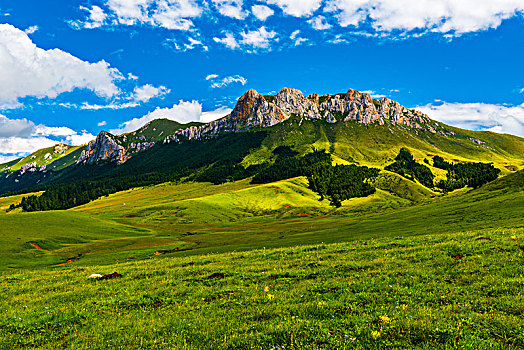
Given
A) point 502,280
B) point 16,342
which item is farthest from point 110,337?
point 502,280

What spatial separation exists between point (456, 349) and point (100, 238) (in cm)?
10892

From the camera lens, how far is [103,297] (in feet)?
57.3

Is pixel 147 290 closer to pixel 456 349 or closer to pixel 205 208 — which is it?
pixel 456 349

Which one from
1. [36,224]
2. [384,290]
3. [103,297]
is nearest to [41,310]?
[103,297]

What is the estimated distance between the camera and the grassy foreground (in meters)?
9.48

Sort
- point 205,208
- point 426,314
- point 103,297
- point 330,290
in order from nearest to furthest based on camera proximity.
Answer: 1. point 426,314
2. point 330,290
3. point 103,297
4. point 205,208

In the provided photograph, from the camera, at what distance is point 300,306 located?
12578 millimetres

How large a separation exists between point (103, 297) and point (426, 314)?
61.9 feet

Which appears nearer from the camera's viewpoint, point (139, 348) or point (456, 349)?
point (456, 349)

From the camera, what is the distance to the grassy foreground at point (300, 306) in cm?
948

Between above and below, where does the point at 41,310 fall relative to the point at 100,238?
above

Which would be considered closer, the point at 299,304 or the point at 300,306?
the point at 300,306

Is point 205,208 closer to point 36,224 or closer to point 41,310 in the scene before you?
point 36,224

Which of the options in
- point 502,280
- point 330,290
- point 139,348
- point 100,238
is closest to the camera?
point 139,348
